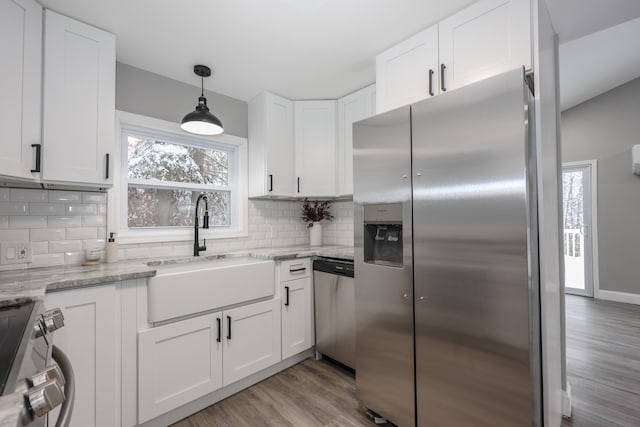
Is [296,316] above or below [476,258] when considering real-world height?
below

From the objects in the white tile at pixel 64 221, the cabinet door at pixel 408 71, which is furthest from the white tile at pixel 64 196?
the cabinet door at pixel 408 71

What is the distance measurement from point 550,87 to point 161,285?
8.39ft

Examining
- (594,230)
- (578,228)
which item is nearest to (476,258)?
(594,230)

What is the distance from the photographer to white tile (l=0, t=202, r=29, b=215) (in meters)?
1.71

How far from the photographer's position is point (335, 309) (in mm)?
2357

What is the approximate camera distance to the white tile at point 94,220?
6.55 feet

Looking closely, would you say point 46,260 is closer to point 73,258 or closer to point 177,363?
point 73,258

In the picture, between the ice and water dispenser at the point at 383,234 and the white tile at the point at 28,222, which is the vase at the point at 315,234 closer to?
the ice and water dispenser at the point at 383,234

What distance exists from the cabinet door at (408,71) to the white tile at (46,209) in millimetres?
2221

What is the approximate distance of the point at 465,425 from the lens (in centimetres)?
138

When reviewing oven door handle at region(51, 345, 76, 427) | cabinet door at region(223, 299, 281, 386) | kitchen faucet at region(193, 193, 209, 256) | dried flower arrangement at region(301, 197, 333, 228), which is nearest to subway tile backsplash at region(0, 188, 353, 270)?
kitchen faucet at region(193, 193, 209, 256)

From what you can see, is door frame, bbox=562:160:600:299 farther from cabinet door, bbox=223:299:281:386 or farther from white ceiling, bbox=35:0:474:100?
cabinet door, bbox=223:299:281:386

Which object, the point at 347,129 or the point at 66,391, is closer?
the point at 66,391

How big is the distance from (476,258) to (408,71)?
127cm
